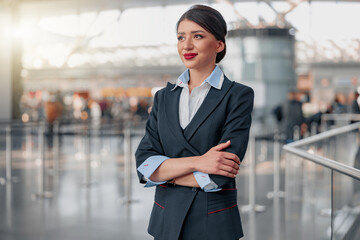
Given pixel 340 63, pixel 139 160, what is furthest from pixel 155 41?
pixel 340 63

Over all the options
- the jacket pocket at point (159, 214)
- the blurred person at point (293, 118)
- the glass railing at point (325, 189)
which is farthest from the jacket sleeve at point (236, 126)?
the blurred person at point (293, 118)

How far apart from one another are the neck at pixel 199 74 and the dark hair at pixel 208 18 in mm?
137

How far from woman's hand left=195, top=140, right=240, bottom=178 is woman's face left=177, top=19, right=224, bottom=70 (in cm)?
37

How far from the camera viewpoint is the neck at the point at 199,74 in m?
1.93

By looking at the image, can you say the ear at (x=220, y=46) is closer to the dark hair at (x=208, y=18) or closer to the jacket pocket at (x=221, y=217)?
the dark hair at (x=208, y=18)

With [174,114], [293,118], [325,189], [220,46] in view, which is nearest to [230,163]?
[174,114]

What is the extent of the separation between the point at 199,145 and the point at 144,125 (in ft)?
31.5

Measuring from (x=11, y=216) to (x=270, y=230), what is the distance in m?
3.35

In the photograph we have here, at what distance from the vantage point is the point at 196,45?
187cm

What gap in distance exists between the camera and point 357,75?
39.1 metres

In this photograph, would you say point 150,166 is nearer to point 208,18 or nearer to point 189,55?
point 189,55

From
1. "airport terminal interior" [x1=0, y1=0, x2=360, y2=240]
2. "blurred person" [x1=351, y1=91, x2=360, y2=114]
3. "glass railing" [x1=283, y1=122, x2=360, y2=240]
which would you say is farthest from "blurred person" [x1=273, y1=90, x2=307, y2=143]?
"glass railing" [x1=283, y1=122, x2=360, y2=240]

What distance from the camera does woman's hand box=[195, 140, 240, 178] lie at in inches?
68.6

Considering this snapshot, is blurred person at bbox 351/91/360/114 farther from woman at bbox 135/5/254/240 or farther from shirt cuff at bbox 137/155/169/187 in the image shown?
shirt cuff at bbox 137/155/169/187
